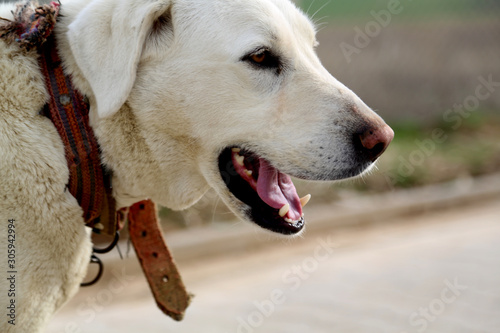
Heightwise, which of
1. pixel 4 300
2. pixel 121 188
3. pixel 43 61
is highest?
pixel 43 61

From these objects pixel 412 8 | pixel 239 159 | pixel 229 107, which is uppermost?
pixel 229 107

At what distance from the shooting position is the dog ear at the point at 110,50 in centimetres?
201

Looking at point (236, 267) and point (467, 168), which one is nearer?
point (236, 267)

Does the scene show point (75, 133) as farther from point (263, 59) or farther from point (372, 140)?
→ point (372, 140)

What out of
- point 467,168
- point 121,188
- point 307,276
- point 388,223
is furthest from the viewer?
point 467,168

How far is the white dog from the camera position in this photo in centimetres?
201

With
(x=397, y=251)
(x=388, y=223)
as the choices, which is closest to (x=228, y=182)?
(x=397, y=251)

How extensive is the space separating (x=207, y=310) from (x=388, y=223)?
213 centimetres

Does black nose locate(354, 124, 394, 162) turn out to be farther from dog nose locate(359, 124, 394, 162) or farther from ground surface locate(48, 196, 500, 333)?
ground surface locate(48, 196, 500, 333)

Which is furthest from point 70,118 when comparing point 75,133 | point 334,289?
point 334,289

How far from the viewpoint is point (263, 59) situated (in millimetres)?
2166

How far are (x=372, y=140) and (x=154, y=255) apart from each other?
982 millimetres

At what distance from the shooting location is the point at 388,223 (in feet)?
18.3

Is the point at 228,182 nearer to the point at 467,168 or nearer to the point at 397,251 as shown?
the point at 397,251
